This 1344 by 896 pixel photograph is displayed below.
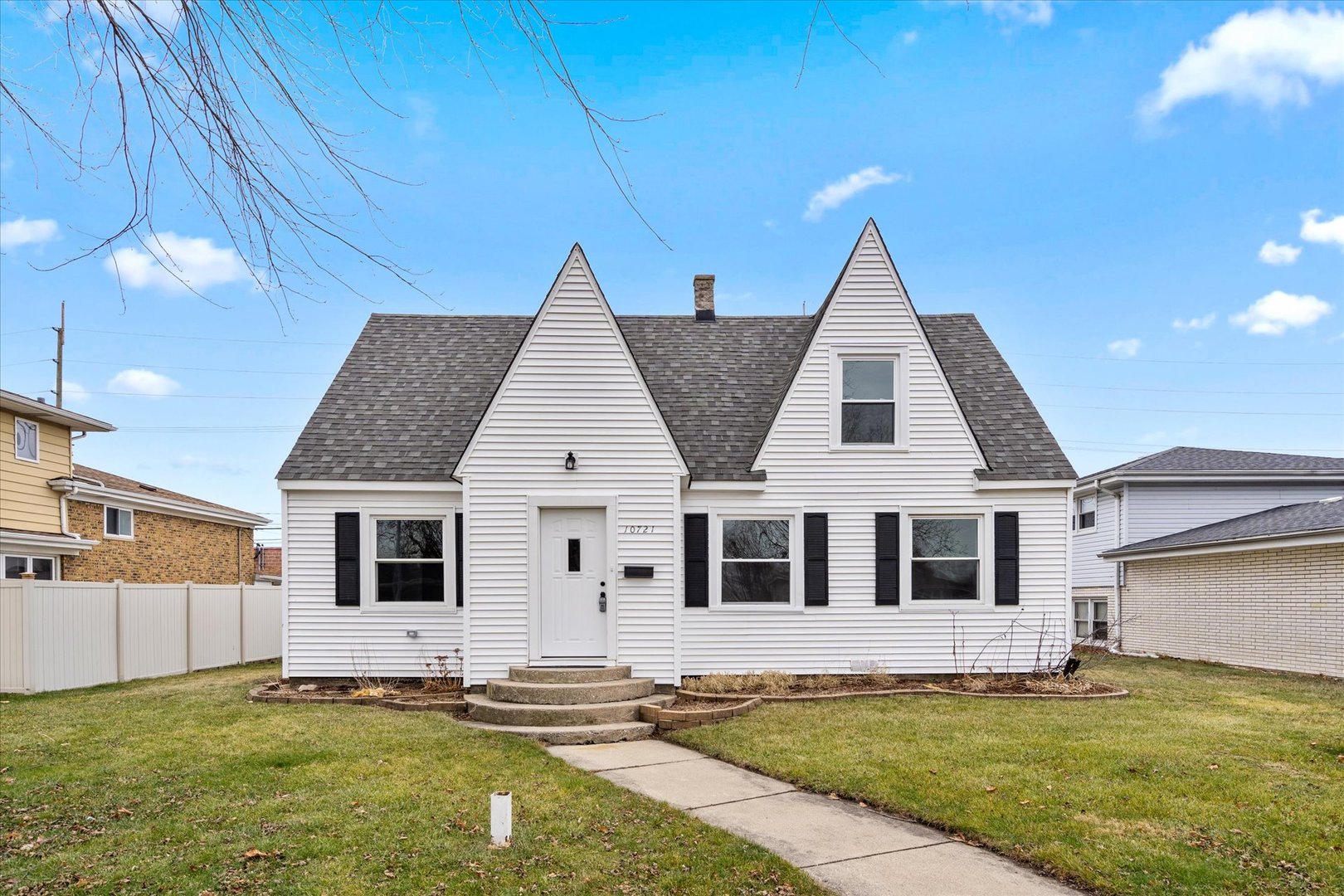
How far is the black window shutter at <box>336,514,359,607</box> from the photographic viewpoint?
1219 centimetres

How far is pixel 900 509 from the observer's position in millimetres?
12625

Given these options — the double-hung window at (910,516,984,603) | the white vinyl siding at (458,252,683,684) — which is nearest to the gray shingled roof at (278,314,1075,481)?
the double-hung window at (910,516,984,603)

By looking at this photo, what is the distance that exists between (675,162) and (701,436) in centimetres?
961

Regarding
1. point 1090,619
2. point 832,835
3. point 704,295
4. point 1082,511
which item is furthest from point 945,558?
point 1082,511

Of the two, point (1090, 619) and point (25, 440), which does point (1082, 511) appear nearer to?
point (1090, 619)

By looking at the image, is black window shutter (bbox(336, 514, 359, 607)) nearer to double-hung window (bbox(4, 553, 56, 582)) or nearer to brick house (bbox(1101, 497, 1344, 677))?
double-hung window (bbox(4, 553, 56, 582))

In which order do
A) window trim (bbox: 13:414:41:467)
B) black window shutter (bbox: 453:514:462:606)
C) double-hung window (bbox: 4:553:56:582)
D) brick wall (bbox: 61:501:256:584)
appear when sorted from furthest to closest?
brick wall (bbox: 61:501:256:584) → window trim (bbox: 13:414:41:467) → double-hung window (bbox: 4:553:56:582) → black window shutter (bbox: 453:514:462:606)

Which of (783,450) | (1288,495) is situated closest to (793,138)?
(783,450)

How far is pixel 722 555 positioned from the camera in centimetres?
1248

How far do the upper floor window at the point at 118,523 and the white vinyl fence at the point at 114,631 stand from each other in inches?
177

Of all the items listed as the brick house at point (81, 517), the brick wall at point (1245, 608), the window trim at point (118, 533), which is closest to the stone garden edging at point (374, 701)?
the brick house at point (81, 517)

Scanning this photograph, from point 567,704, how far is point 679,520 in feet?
9.52

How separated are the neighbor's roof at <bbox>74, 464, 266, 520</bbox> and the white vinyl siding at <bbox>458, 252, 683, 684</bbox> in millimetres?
13482

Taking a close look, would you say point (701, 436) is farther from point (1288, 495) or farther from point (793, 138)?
point (1288, 495)
